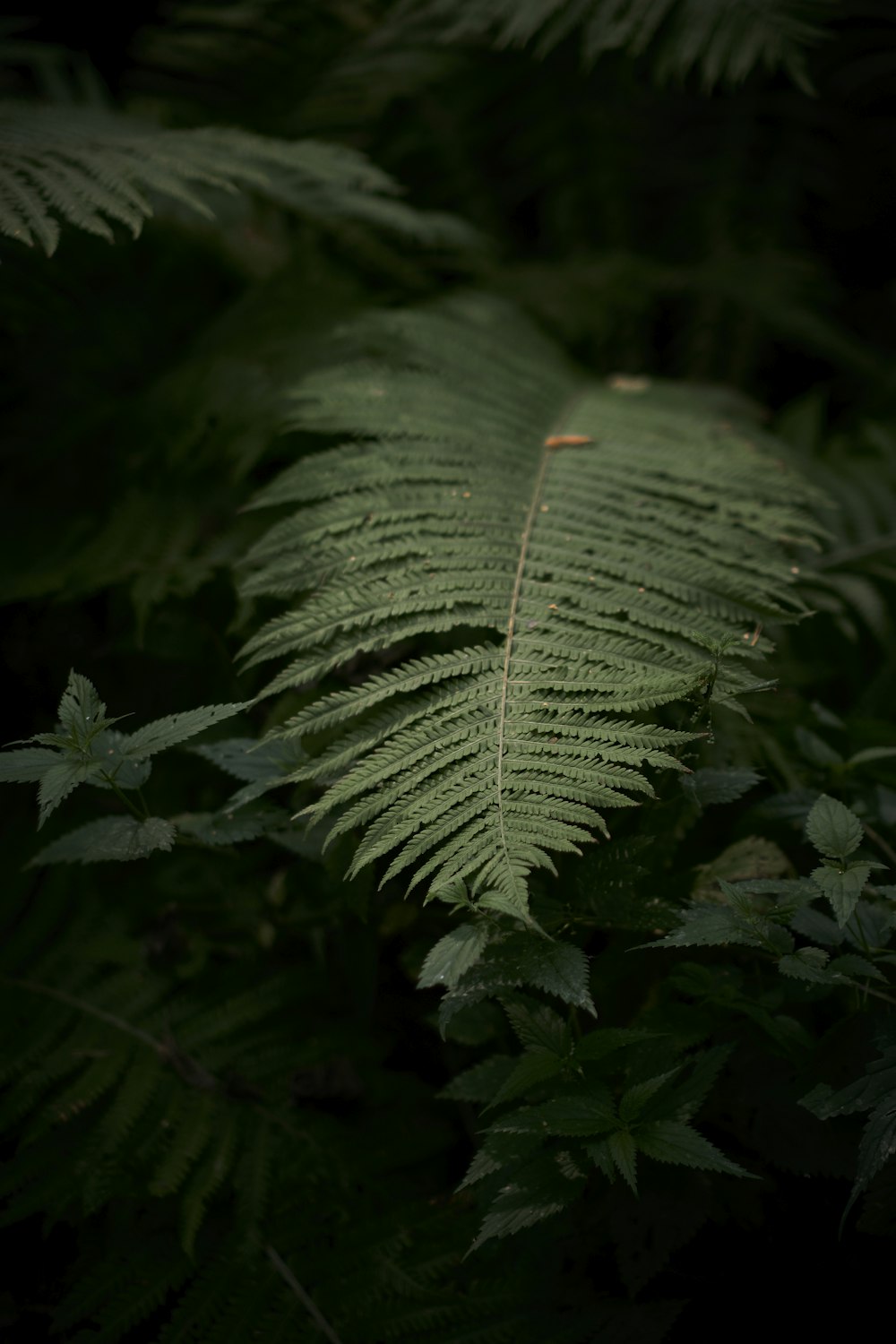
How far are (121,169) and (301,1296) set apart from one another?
5.76 feet

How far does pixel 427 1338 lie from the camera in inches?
44.9

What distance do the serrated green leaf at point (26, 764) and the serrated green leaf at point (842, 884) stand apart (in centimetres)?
90

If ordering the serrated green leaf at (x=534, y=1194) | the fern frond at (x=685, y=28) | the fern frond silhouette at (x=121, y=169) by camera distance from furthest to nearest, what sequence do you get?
the fern frond at (x=685, y=28) < the fern frond silhouette at (x=121, y=169) < the serrated green leaf at (x=534, y=1194)

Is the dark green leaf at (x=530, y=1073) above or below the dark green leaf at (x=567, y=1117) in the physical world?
above

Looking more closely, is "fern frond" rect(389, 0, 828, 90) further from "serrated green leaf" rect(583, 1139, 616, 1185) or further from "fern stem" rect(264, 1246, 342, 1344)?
"fern stem" rect(264, 1246, 342, 1344)

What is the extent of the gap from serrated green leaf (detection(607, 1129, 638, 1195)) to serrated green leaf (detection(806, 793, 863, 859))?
15.3 inches

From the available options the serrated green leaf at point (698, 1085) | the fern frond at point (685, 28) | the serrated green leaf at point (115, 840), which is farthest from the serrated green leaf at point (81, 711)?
the fern frond at point (685, 28)

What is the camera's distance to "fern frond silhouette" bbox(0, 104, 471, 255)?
135 centimetres

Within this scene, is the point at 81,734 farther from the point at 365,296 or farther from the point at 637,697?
the point at 365,296

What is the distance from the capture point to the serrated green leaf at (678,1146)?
0.93 metres

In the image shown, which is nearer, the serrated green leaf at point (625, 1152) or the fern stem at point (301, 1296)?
the serrated green leaf at point (625, 1152)

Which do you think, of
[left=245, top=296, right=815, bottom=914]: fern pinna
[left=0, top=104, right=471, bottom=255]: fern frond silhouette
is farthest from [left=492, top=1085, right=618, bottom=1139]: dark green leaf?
[left=0, top=104, right=471, bottom=255]: fern frond silhouette

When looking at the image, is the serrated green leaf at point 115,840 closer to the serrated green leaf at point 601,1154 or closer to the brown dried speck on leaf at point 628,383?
the serrated green leaf at point 601,1154

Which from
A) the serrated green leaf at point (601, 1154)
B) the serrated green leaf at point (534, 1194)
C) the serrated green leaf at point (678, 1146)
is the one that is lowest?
the serrated green leaf at point (534, 1194)
